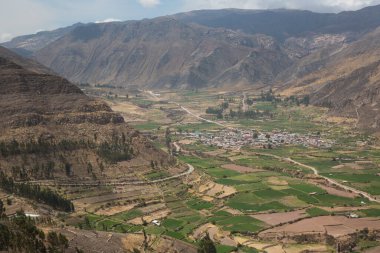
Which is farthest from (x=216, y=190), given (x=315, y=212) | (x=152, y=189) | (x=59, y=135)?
(x=59, y=135)

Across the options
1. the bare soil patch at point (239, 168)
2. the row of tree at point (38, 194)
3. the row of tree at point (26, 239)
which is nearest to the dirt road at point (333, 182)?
the bare soil patch at point (239, 168)

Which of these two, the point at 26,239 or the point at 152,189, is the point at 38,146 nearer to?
the point at 152,189

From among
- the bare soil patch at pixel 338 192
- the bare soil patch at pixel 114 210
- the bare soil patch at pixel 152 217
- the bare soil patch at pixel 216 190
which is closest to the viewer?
the bare soil patch at pixel 152 217

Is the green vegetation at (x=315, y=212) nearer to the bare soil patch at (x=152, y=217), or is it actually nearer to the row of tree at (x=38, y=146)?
the bare soil patch at (x=152, y=217)

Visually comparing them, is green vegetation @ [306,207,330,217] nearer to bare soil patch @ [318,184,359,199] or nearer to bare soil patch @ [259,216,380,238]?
bare soil patch @ [259,216,380,238]

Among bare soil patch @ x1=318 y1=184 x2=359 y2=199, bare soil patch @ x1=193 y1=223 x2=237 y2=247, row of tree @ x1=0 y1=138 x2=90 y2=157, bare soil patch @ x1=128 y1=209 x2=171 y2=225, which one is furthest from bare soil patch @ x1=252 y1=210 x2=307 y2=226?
row of tree @ x1=0 y1=138 x2=90 y2=157

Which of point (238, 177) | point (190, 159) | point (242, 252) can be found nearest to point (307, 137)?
point (190, 159)
